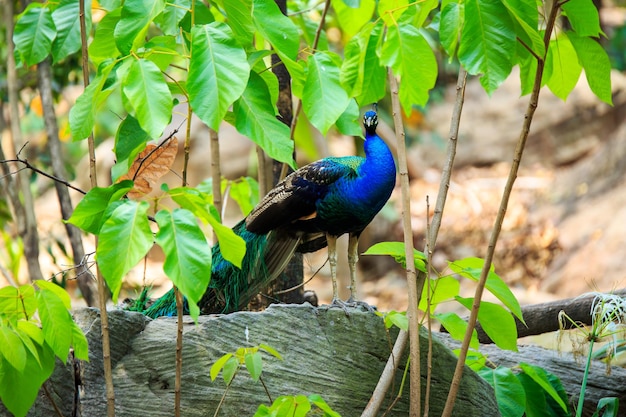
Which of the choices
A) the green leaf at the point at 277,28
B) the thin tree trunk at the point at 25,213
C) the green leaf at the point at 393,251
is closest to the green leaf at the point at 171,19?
the green leaf at the point at 277,28

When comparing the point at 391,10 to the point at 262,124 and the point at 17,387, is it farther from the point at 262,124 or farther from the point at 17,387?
the point at 17,387

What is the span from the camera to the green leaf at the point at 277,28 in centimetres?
207

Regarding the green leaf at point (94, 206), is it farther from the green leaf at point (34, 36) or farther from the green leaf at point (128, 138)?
the green leaf at point (34, 36)

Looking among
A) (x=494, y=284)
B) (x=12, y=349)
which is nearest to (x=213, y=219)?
(x=12, y=349)

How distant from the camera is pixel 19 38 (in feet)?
9.08

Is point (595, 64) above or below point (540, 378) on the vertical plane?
above

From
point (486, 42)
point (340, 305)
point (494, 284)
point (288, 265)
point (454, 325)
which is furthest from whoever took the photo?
point (288, 265)

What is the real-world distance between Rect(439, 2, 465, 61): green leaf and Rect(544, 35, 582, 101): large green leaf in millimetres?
593

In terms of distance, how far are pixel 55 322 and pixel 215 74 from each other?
789 mm

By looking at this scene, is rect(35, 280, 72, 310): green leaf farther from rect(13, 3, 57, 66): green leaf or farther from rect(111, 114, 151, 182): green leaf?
rect(13, 3, 57, 66): green leaf

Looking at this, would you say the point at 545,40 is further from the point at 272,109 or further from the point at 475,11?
the point at 272,109

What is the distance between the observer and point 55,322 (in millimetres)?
2098

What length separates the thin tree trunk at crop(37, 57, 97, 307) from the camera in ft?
13.8

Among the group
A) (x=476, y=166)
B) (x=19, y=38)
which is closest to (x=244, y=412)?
(x=19, y=38)
